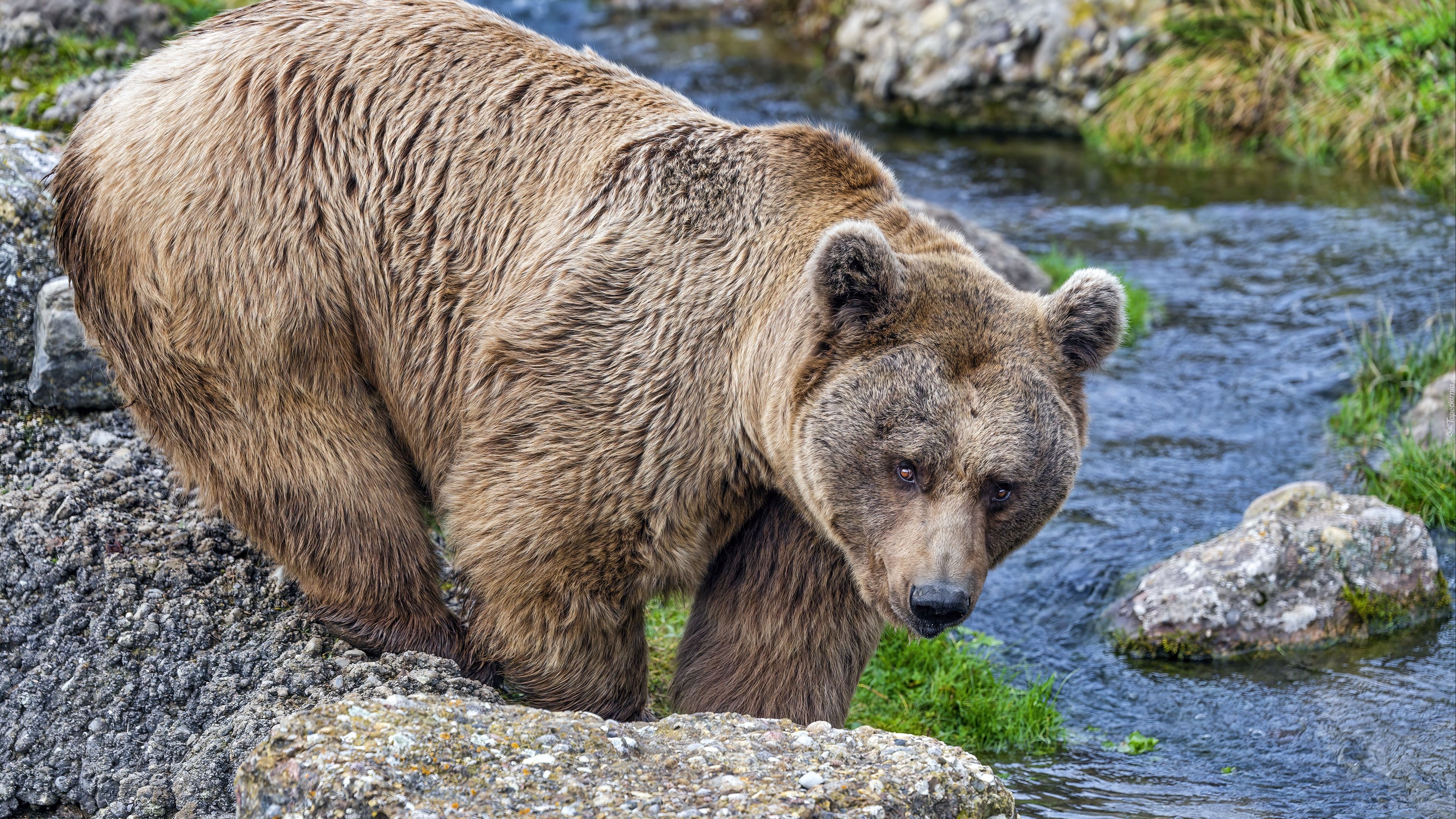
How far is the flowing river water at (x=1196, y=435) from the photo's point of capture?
5.12 metres

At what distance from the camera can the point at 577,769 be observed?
3.12 m

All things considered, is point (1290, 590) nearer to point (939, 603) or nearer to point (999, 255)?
point (939, 603)

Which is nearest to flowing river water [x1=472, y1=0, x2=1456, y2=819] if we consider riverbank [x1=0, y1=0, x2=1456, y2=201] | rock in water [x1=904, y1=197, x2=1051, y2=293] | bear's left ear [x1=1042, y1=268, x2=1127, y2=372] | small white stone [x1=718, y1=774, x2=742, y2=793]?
riverbank [x1=0, y1=0, x2=1456, y2=201]

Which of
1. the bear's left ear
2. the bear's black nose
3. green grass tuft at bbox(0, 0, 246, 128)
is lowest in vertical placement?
the bear's black nose

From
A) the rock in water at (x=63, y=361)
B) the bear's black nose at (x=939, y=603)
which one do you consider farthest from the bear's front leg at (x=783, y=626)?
the rock in water at (x=63, y=361)

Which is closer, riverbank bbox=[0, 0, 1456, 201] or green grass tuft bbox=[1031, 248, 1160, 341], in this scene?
green grass tuft bbox=[1031, 248, 1160, 341]

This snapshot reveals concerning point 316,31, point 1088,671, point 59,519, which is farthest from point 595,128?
point 1088,671

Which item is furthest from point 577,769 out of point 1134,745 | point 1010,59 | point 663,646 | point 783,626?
point 1010,59

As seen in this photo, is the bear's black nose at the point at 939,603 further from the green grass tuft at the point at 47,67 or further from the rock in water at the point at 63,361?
the green grass tuft at the point at 47,67

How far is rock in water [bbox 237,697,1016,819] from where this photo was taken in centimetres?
290

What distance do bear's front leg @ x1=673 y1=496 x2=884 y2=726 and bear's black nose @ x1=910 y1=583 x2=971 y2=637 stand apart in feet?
1.92

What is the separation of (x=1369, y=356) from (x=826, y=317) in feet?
17.5

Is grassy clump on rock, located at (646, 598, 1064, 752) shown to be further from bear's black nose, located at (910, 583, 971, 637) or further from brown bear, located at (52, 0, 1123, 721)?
bear's black nose, located at (910, 583, 971, 637)

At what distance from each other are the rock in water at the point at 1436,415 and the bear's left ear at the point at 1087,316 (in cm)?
387
